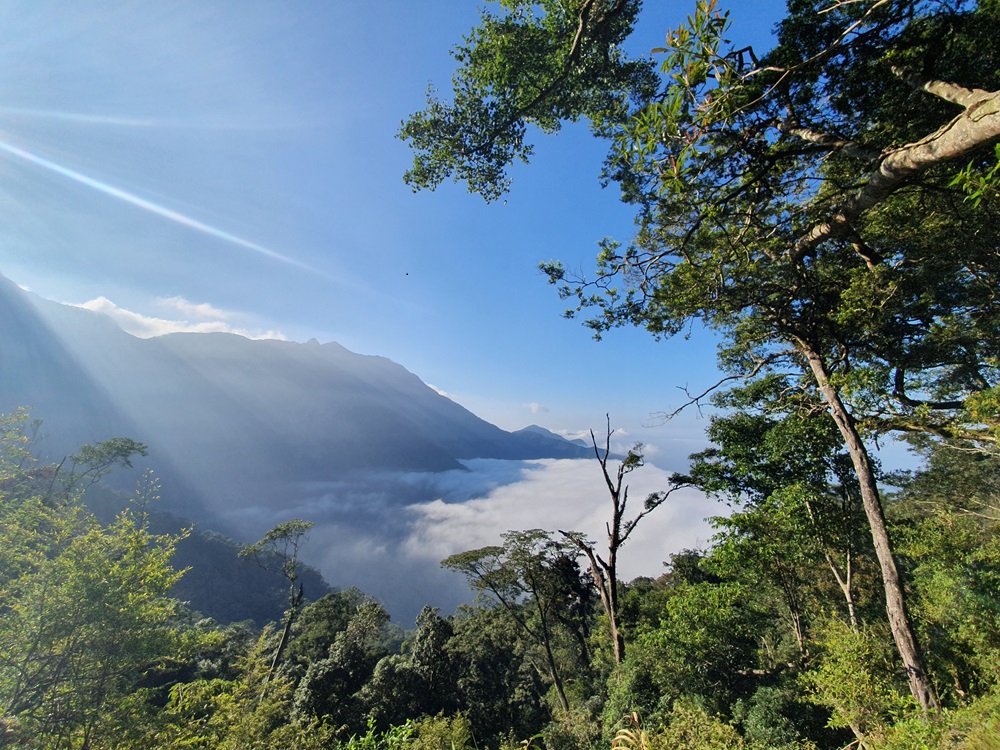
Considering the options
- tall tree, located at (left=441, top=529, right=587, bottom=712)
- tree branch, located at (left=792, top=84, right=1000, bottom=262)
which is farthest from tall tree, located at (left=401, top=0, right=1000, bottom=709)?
tall tree, located at (left=441, top=529, right=587, bottom=712)

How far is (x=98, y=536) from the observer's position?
39.5ft

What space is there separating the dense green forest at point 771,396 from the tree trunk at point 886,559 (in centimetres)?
6

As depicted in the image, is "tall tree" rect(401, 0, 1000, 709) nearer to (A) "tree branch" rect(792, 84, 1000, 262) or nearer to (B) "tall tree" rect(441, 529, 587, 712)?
(A) "tree branch" rect(792, 84, 1000, 262)

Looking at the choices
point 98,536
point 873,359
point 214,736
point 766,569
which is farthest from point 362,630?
point 873,359

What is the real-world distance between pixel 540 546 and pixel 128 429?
25517 cm

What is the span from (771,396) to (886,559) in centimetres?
690

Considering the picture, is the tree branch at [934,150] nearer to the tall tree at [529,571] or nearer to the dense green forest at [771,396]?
the dense green forest at [771,396]

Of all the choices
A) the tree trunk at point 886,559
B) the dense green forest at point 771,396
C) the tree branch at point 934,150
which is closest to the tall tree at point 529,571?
the dense green forest at point 771,396

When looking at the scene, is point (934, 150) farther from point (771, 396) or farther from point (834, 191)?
point (771, 396)

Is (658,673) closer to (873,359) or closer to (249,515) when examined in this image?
(873,359)

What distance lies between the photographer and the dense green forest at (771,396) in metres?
4.50

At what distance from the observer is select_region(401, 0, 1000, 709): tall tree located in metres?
3.99

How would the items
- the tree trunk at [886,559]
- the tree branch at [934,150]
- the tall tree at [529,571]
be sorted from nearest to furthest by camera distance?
the tree branch at [934,150], the tree trunk at [886,559], the tall tree at [529,571]

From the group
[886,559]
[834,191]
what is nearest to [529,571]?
[886,559]
